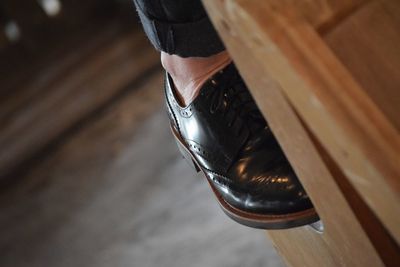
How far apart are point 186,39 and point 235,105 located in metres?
0.09

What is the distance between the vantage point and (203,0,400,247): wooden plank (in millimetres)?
279

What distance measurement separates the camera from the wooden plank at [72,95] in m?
1.49

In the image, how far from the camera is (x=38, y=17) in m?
1.79


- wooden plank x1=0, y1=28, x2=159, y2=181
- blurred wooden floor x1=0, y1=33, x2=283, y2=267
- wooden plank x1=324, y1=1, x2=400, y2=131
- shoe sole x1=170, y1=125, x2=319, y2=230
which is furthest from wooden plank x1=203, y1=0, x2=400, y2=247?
wooden plank x1=0, y1=28, x2=159, y2=181

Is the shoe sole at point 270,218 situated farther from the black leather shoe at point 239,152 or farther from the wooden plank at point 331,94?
the wooden plank at point 331,94

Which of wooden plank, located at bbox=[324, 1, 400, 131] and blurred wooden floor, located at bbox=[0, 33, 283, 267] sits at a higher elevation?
wooden plank, located at bbox=[324, 1, 400, 131]

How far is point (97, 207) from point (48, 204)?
0.14 meters

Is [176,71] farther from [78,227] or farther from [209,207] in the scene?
[78,227]

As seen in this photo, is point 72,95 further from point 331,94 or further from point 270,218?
point 331,94

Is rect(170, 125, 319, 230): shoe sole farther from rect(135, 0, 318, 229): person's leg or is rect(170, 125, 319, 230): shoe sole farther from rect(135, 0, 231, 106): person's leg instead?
rect(135, 0, 231, 106): person's leg

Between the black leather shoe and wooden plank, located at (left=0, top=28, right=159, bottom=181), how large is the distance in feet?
3.30

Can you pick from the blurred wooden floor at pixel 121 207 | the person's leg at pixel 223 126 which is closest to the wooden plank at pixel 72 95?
the blurred wooden floor at pixel 121 207

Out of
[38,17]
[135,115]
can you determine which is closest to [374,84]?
[135,115]

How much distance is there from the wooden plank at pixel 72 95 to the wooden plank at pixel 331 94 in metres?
1.27
